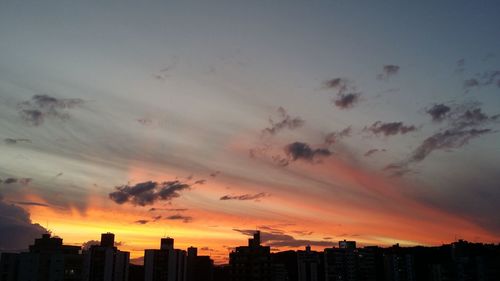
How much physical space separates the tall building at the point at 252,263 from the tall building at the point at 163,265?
36522 millimetres

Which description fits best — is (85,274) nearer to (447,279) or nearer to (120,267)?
(120,267)

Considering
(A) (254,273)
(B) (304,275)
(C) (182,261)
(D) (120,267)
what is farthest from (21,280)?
(B) (304,275)

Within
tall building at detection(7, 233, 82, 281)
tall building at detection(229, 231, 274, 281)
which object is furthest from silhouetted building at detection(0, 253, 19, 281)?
tall building at detection(229, 231, 274, 281)

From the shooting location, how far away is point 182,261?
15862cm

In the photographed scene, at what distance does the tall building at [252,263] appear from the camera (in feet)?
402

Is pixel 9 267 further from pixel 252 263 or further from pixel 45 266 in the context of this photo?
pixel 252 263

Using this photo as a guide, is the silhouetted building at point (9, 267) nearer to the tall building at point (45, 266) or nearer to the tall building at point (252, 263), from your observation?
the tall building at point (45, 266)

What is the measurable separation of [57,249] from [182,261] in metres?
46.0

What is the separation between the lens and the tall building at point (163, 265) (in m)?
150

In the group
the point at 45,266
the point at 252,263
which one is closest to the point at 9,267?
the point at 45,266

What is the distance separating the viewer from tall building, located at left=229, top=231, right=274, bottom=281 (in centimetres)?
12244

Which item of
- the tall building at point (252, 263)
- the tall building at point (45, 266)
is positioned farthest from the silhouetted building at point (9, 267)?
the tall building at point (252, 263)

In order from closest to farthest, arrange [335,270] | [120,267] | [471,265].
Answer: [120,267]
[471,265]
[335,270]

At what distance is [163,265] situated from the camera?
6009 inches
